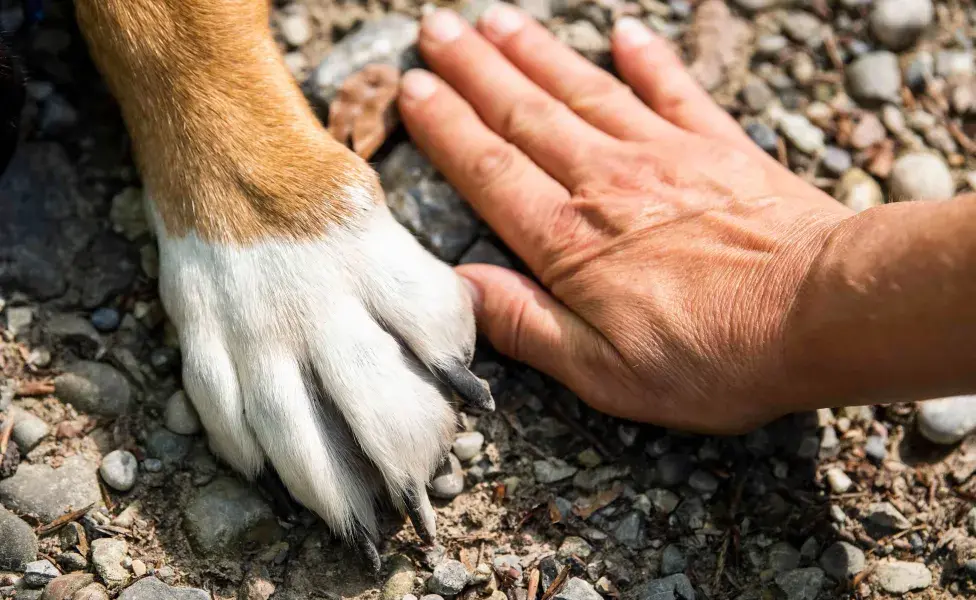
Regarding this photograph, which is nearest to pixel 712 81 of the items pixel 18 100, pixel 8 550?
pixel 18 100

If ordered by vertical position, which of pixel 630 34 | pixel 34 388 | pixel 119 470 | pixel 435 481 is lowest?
pixel 435 481

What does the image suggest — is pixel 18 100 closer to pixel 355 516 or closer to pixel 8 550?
pixel 8 550

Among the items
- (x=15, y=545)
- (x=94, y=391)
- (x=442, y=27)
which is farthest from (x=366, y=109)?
(x=15, y=545)

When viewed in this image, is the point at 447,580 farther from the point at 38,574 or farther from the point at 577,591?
the point at 38,574

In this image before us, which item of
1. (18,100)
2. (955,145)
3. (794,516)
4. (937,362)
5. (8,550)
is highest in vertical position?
(18,100)

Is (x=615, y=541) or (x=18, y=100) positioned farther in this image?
(x=18, y=100)

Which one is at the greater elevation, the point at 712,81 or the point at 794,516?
the point at 712,81

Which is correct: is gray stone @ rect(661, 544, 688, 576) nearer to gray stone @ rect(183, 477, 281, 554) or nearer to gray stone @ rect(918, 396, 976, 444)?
gray stone @ rect(918, 396, 976, 444)
